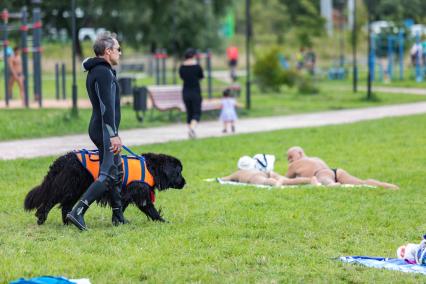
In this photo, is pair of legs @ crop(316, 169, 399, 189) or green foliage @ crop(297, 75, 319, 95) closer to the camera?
pair of legs @ crop(316, 169, 399, 189)

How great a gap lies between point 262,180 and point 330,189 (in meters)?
0.93

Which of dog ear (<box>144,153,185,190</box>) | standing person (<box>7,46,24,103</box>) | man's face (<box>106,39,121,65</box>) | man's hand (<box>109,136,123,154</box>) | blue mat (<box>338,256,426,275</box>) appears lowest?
blue mat (<box>338,256,426,275</box>)

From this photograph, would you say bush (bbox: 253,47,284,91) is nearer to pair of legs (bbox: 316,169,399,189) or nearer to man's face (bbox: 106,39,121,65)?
pair of legs (bbox: 316,169,399,189)

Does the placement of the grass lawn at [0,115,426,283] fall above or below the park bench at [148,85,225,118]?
below

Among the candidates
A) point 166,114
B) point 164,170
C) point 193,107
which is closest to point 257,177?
point 164,170

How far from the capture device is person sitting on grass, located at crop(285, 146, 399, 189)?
1136 centimetres

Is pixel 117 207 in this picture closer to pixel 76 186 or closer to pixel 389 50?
pixel 76 186

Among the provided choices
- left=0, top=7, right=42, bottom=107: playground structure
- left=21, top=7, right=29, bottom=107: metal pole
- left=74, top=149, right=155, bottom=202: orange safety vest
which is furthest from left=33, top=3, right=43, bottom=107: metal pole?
left=74, top=149, right=155, bottom=202: orange safety vest

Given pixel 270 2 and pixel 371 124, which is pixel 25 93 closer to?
pixel 371 124

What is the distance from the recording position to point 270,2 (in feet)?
225

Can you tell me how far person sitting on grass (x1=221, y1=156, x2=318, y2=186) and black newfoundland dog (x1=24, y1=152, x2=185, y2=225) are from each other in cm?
265

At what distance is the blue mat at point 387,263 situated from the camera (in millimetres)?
6902

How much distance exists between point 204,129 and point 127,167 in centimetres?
1139

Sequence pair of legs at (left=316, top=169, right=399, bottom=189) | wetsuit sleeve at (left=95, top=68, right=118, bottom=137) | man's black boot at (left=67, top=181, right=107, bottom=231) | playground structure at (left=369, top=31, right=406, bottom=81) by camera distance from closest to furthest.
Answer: wetsuit sleeve at (left=95, top=68, right=118, bottom=137)
man's black boot at (left=67, top=181, right=107, bottom=231)
pair of legs at (left=316, top=169, right=399, bottom=189)
playground structure at (left=369, top=31, right=406, bottom=81)
